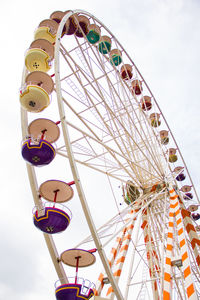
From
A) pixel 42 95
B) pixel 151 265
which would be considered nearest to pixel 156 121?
pixel 151 265

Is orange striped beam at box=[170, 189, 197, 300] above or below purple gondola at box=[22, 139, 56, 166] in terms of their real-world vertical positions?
below

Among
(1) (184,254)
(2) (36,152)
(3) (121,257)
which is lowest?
(1) (184,254)

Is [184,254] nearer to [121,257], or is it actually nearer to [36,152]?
[121,257]

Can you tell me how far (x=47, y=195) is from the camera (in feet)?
20.4

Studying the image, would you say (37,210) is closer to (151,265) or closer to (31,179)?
(31,179)

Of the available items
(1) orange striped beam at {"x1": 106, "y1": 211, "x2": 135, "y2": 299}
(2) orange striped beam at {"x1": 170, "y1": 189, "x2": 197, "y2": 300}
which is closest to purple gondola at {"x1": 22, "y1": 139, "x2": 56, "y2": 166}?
(1) orange striped beam at {"x1": 106, "y1": 211, "x2": 135, "y2": 299}

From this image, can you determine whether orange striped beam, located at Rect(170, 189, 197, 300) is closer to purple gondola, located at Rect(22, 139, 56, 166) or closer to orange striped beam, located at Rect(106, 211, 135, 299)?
orange striped beam, located at Rect(106, 211, 135, 299)

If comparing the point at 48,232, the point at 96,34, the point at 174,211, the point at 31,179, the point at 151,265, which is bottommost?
the point at 151,265

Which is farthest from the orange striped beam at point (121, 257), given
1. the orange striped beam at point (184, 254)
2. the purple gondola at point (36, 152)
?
the purple gondola at point (36, 152)

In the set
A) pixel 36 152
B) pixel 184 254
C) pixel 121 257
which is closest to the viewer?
pixel 36 152

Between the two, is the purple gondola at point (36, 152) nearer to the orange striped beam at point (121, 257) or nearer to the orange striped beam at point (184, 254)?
the orange striped beam at point (121, 257)

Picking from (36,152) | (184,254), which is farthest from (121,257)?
(36,152)

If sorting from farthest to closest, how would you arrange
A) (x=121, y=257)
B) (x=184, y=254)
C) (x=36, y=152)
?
1. (x=121, y=257)
2. (x=184, y=254)
3. (x=36, y=152)

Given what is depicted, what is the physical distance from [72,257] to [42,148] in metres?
2.21
